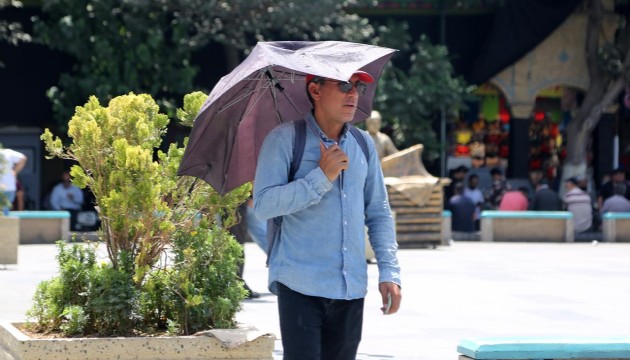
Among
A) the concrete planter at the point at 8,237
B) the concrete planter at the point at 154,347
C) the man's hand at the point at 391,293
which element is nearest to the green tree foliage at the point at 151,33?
the concrete planter at the point at 8,237

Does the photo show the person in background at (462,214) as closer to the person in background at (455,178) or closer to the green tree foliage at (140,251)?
the person in background at (455,178)

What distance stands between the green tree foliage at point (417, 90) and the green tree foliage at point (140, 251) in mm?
18997

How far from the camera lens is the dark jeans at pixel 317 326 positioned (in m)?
5.27

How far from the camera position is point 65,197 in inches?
951

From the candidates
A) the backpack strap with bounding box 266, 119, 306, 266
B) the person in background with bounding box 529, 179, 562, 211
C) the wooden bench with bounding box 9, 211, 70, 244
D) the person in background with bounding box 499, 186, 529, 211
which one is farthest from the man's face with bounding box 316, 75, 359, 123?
the person in background with bounding box 529, 179, 562, 211

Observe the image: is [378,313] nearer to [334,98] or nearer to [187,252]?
[187,252]

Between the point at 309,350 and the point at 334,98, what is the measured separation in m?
1.02

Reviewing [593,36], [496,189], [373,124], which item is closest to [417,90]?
[496,189]

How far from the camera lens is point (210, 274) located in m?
6.93

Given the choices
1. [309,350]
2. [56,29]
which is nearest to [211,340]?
[309,350]

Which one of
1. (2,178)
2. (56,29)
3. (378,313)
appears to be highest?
(56,29)

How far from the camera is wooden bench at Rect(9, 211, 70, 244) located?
20984 millimetres

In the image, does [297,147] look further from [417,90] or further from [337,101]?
[417,90]

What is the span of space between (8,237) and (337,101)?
38.0 feet
